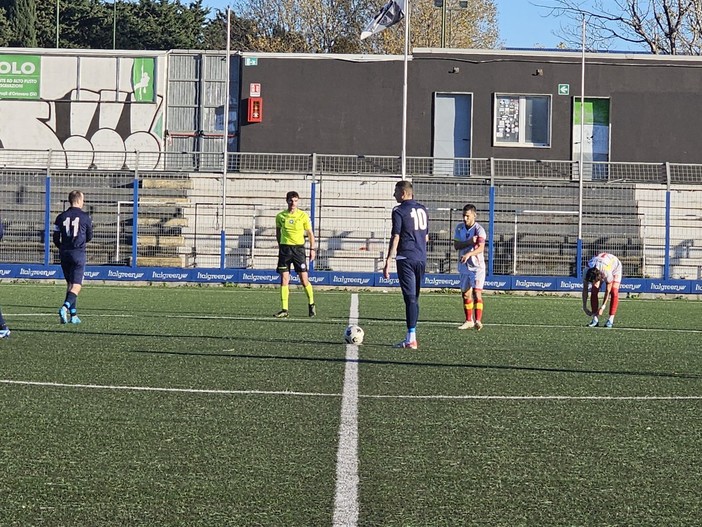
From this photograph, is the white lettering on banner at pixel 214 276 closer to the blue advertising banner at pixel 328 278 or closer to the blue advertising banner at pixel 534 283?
the blue advertising banner at pixel 328 278

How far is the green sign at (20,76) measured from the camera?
35.3 metres

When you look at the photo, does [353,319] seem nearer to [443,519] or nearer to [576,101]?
[443,519]

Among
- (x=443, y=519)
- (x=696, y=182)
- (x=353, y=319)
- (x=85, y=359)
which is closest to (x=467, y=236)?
(x=353, y=319)

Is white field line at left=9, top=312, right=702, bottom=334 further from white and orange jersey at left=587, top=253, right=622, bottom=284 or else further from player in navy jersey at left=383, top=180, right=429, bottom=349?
player in navy jersey at left=383, top=180, right=429, bottom=349

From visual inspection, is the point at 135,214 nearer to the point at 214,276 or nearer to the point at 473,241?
the point at 214,276

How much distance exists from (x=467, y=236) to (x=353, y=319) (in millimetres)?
2212

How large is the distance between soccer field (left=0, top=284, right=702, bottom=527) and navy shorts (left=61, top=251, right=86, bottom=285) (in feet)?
4.22

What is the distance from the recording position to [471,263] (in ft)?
55.6

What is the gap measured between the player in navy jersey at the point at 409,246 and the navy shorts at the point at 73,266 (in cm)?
499

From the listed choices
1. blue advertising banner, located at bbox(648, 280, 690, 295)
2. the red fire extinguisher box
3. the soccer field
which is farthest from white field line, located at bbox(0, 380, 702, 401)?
the red fire extinguisher box

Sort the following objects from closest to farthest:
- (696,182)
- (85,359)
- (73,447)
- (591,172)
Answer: (73,447) → (85,359) → (696,182) → (591,172)

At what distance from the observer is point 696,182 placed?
2933 cm

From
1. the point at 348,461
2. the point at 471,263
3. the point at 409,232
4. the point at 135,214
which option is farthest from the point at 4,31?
the point at 348,461

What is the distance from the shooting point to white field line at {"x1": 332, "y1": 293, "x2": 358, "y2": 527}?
5.27m
